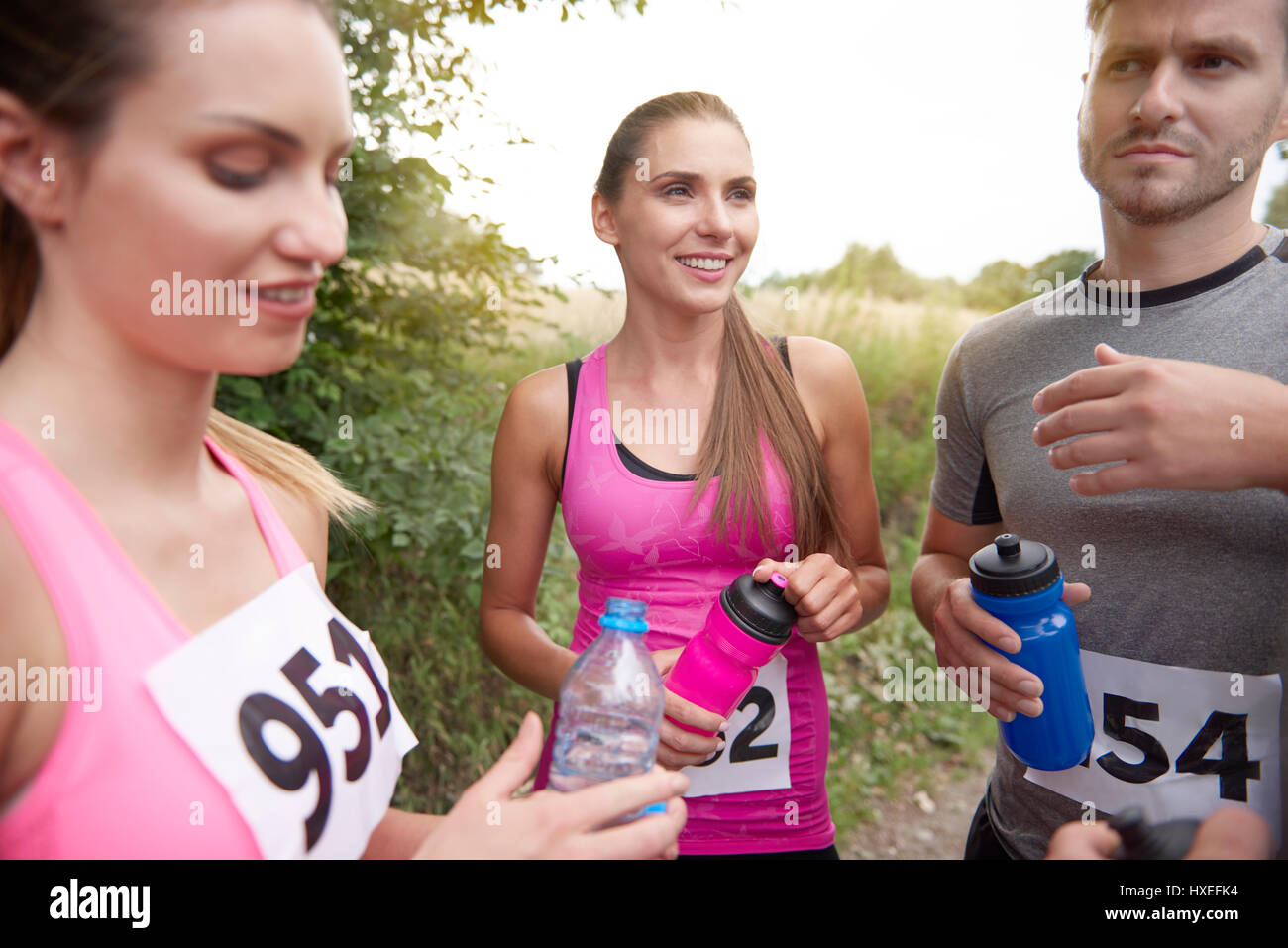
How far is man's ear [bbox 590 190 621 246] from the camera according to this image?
2340 mm

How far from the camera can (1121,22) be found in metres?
1.72

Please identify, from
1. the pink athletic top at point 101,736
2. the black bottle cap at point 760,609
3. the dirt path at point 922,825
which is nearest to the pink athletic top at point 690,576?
the black bottle cap at point 760,609

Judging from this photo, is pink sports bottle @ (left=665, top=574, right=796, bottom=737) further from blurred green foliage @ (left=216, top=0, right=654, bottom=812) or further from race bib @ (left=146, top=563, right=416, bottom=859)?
blurred green foliage @ (left=216, top=0, right=654, bottom=812)

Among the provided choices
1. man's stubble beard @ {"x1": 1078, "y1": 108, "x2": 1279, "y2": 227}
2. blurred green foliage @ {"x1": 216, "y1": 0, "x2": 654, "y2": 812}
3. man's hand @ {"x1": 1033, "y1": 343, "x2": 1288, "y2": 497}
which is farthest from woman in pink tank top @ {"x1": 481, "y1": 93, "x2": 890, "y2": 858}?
blurred green foliage @ {"x1": 216, "y1": 0, "x2": 654, "y2": 812}

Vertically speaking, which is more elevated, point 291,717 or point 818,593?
point 818,593

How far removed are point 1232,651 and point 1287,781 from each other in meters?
0.24

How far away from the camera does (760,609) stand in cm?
149

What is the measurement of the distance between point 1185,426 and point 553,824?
1.09m

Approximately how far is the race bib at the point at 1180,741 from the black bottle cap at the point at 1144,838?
55 cm

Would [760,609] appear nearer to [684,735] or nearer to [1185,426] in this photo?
[684,735]

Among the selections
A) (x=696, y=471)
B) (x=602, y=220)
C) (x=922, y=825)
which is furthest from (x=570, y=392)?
(x=922, y=825)
